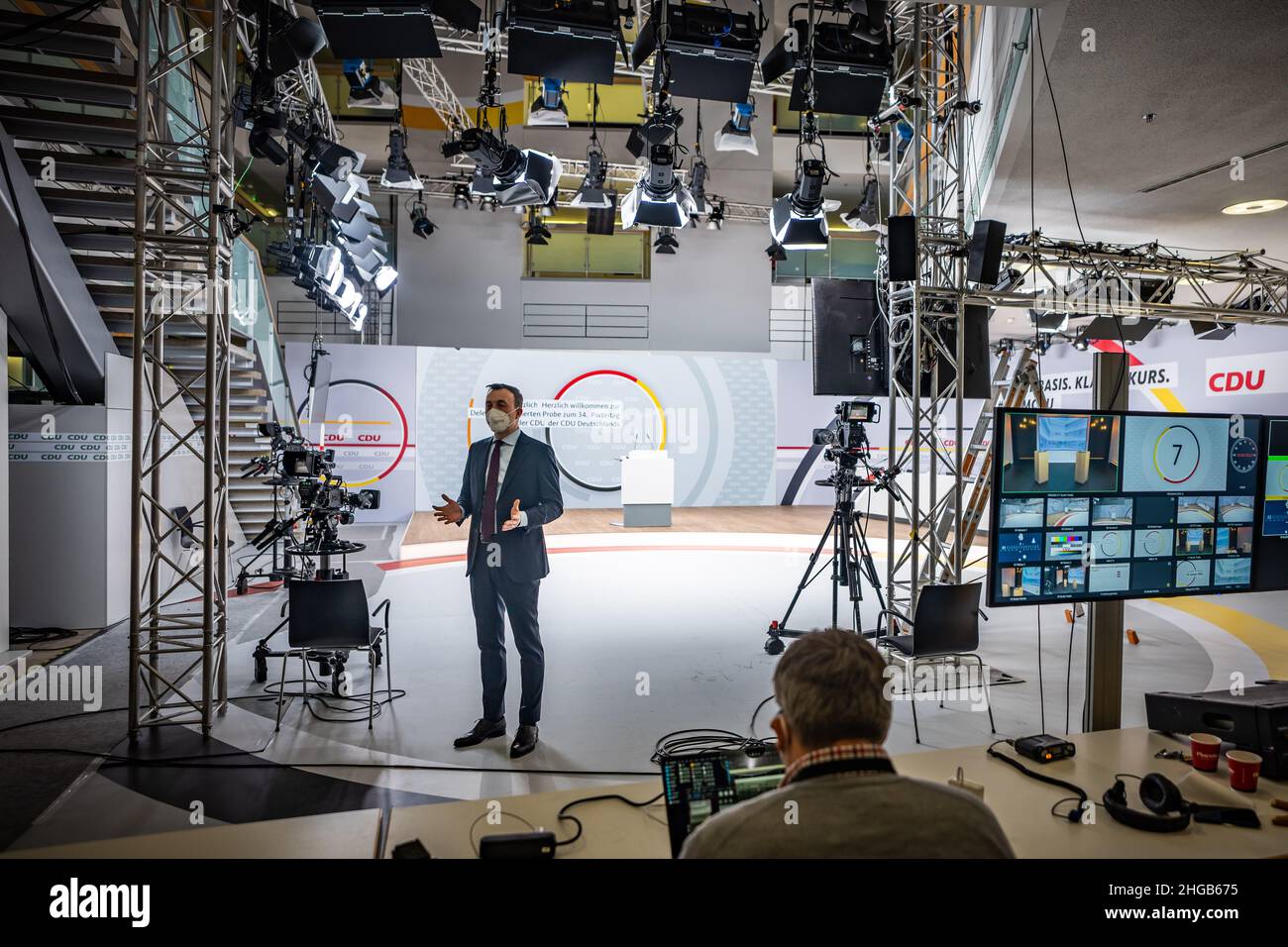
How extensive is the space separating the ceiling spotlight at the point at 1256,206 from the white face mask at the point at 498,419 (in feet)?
22.1

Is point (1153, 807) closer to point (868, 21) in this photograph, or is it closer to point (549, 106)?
point (868, 21)

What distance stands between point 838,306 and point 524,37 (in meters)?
2.83

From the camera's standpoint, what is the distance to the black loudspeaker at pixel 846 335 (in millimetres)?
5531

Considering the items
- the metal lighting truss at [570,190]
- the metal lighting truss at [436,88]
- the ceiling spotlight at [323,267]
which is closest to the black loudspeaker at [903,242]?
the metal lighting truss at [436,88]

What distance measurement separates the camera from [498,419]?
3.52 meters

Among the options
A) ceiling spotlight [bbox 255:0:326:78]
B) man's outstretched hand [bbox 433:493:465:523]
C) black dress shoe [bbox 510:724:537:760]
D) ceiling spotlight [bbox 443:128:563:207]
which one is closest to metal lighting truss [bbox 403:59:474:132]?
ceiling spotlight [bbox 443:128:563:207]

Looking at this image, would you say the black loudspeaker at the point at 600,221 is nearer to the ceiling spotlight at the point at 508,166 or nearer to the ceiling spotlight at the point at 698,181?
the ceiling spotlight at the point at 698,181

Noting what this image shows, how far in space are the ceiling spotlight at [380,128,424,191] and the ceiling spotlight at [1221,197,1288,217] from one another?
7955 millimetres

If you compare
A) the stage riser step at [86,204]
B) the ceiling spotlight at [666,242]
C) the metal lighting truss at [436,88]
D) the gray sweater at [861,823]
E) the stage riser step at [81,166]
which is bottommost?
the gray sweater at [861,823]

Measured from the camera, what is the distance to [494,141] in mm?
6441

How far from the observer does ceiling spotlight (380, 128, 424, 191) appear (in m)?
7.86

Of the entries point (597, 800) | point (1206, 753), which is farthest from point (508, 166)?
point (1206, 753)

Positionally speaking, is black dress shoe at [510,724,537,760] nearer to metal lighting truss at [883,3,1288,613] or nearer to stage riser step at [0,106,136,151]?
metal lighting truss at [883,3,1288,613]
